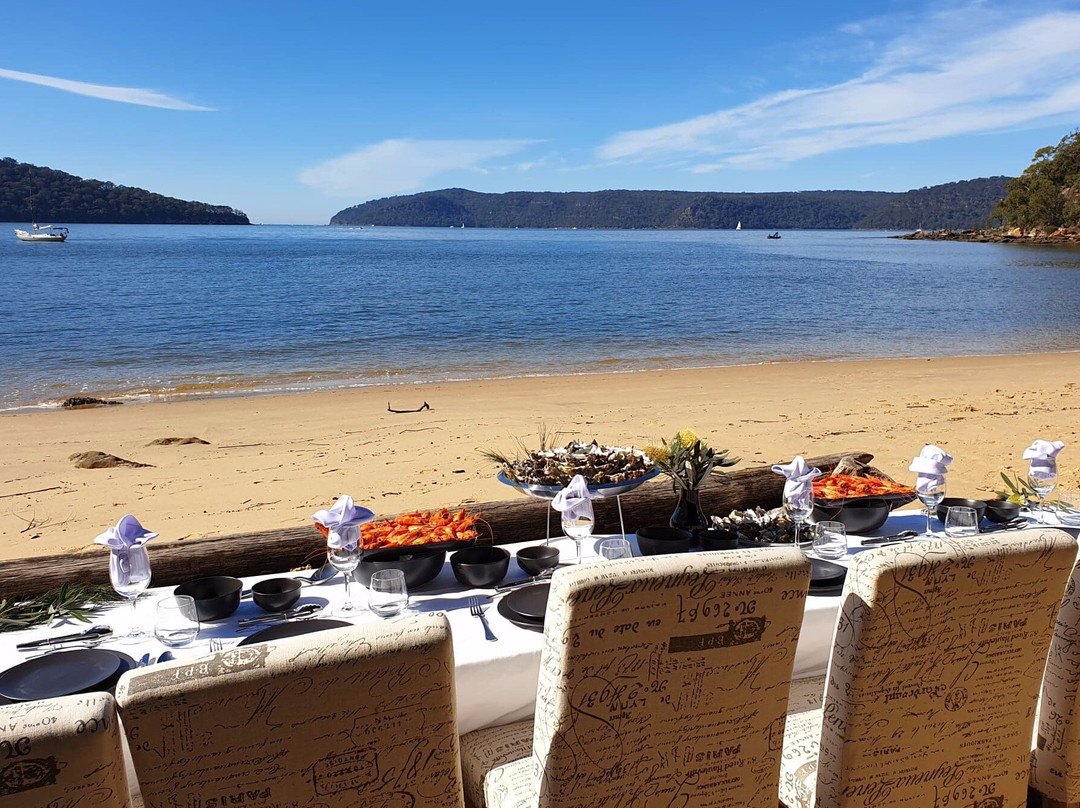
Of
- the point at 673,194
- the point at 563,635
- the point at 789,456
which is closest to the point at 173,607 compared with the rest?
the point at 563,635

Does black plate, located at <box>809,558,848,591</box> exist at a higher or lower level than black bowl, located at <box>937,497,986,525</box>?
higher

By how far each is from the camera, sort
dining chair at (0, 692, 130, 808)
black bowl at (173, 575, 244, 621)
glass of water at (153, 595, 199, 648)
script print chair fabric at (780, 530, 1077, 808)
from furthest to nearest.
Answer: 1. black bowl at (173, 575, 244, 621)
2. glass of water at (153, 595, 199, 648)
3. script print chair fabric at (780, 530, 1077, 808)
4. dining chair at (0, 692, 130, 808)

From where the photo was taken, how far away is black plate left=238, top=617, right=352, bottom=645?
2.34 m

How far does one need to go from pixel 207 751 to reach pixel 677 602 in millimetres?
914

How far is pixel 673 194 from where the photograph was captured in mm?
193125

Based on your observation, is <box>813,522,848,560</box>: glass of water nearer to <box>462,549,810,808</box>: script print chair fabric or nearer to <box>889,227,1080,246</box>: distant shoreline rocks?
<box>462,549,810,808</box>: script print chair fabric

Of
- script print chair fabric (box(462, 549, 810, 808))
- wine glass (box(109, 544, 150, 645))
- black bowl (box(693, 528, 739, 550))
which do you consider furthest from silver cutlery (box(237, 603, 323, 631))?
black bowl (box(693, 528, 739, 550))

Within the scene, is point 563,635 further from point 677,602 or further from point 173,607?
point 173,607

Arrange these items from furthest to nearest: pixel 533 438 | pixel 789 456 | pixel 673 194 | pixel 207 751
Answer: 1. pixel 673 194
2. pixel 533 438
3. pixel 789 456
4. pixel 207 751

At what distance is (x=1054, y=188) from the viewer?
7712 centimetres

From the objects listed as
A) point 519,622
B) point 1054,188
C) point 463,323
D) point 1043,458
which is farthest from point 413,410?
point 1054,188

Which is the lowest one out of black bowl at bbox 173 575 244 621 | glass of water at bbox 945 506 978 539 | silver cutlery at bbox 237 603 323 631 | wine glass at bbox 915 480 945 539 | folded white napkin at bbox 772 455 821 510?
silver cutlery at bbox 237 603 323 631

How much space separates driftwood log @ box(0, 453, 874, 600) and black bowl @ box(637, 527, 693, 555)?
470 millimetres

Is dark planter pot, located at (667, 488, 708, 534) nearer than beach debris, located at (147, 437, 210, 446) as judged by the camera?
Yes
